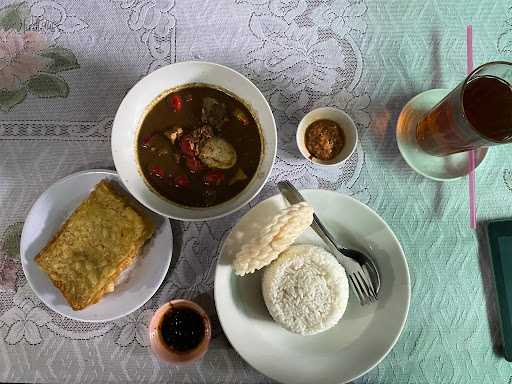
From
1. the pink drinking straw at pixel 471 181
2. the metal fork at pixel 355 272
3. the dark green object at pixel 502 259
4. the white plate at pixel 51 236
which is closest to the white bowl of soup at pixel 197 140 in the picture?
the white plate at pixel 51 236

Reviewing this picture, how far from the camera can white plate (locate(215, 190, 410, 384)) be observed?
1.38 m

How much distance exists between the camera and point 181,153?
4.59 ft

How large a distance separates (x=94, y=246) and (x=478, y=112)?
3.79ft

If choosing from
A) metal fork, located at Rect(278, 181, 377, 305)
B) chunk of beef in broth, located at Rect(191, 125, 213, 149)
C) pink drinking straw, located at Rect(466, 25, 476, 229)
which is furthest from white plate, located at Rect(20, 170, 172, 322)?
pink drinking straw, located at Rect(466, 25, 476, 229)

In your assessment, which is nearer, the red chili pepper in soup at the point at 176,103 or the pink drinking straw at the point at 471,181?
the red chili pepper in soup at the point at 176,103

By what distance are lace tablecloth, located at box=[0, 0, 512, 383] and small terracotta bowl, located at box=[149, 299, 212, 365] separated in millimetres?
62

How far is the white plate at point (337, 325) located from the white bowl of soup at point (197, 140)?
0.13 metres

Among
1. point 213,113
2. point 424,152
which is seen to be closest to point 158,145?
point 213,113

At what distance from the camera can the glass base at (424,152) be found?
1.48 meters

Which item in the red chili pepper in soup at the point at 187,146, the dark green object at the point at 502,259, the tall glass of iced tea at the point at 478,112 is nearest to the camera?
the tall glass of iced tea at the point at 478,112

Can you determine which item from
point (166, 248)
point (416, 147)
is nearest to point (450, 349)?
point (416, 147)

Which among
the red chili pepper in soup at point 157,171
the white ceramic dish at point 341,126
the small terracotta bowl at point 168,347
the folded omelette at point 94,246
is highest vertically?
the white ceramic dish at point 341,126

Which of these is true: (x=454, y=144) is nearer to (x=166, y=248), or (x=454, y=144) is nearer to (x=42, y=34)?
(x=166, y=248)

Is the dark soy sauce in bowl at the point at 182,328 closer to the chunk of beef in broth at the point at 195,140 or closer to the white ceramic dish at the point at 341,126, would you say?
the chunk of beef in broth at the point at 195,140
